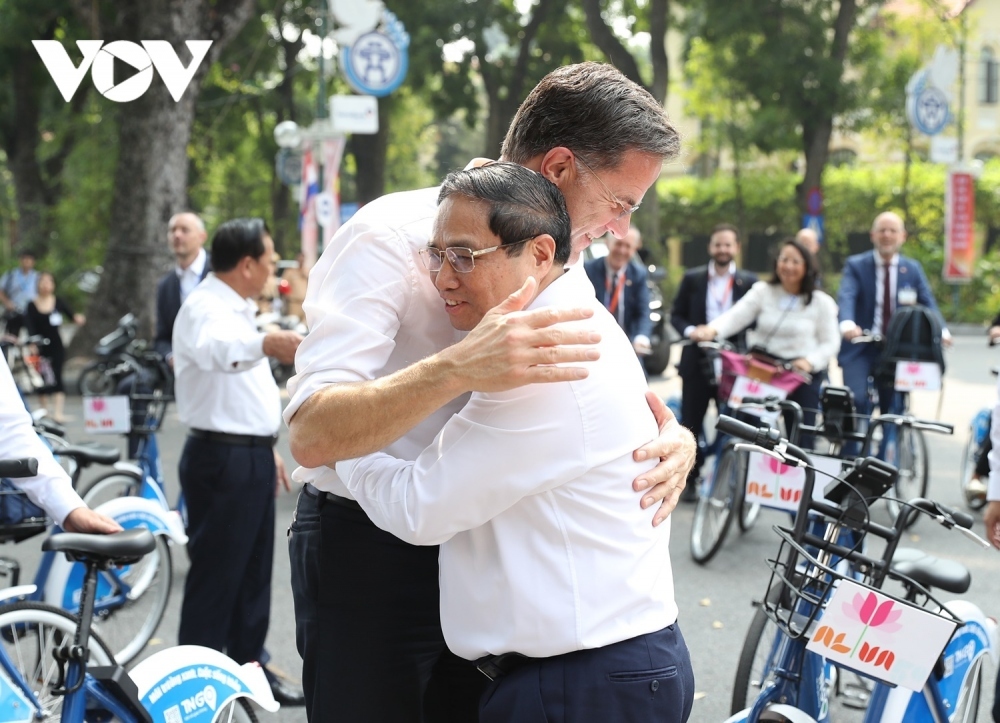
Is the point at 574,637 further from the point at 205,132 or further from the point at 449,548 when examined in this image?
the point at 205,132

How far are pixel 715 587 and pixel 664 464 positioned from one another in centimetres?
466

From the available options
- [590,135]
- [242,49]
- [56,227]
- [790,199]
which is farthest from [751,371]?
[790,199]

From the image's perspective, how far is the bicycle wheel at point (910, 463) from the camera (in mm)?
8141

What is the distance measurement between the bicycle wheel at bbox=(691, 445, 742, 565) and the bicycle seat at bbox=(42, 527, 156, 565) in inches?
179

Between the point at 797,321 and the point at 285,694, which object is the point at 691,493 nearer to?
the point at 797,321

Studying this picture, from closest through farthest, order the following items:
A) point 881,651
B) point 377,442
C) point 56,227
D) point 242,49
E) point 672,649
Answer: point 377,442 → point 672,649 → point 881,651 → point 242,49 → point 56,227

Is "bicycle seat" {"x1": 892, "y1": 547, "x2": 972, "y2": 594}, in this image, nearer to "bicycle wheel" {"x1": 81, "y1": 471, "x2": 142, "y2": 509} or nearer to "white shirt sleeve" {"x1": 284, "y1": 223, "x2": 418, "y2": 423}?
"white shirt sleeve" {"x1": 284, "y1": 223, "x2": 418, "y2": 423}

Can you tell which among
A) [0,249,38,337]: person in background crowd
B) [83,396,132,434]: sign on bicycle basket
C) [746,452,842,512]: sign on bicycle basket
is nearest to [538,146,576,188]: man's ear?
[746,452,842,512]: sign on bicycle basket

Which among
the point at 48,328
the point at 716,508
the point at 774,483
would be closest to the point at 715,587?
the point at 716,508

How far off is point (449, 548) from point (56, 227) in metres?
29.4

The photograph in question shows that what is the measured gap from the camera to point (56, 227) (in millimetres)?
29062

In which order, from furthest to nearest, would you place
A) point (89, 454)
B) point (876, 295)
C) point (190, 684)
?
point (876, 295) < point (89, 454) < point (190, 684)

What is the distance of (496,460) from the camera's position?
1.90m

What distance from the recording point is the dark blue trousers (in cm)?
197
